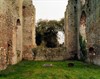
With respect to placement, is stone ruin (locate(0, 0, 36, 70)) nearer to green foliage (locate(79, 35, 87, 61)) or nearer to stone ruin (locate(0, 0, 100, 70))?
stone ruin (locate(0, 0, 100, 70))

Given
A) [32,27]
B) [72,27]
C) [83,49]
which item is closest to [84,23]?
[72,27]

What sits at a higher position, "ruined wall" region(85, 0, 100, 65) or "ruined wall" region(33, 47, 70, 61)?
"ruined wall" region(85, 0, 100, 65)

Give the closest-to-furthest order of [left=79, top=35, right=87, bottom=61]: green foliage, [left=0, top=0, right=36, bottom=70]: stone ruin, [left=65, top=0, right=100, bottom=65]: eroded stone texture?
1. [left=0, top=0, right=36, bottom=70]: stone ruin
2. [left=65, top=0, right=100, bottom=65]: eroded stone texture
3. [left=79, top=35, right=87, bottom=61]: green foliage

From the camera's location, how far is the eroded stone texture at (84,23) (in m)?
17.0

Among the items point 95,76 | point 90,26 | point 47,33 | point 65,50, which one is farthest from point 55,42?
point 95,76

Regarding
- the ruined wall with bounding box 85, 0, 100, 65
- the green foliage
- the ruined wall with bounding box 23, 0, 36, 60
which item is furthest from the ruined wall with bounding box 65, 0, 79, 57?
the ruined wall with bounding box 85, 0, 100, 65

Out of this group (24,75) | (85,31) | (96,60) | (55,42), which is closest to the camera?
(24,75)

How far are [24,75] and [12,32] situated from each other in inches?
206

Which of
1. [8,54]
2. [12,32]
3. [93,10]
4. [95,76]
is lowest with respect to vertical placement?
[95,76]

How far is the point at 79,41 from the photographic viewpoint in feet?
69.8

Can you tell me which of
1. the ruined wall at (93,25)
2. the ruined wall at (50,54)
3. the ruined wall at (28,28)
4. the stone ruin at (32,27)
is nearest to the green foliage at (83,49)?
the stone ruin at (32,27)

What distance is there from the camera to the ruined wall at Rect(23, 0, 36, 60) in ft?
70.6

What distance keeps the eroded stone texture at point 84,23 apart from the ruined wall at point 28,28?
121 inches

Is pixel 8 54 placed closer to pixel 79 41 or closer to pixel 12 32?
pixel 12 32
